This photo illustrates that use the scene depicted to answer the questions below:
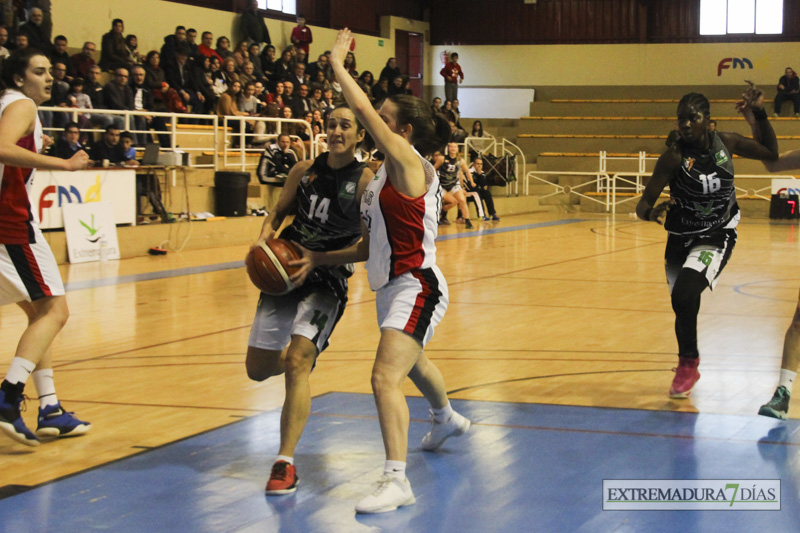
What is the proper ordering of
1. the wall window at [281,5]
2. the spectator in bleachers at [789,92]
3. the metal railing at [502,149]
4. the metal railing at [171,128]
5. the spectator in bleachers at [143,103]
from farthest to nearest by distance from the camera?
the spectator in bleachers at [789,92], the metal railing at [502,149], the wall window at [281,5], the spectator in bleachers at [143,103], the metal railing at [171,128]

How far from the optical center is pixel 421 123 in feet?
12.5

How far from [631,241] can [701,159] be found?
33.8 ft

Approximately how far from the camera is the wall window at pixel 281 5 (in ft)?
72.9

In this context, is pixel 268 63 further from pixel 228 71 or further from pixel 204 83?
pixel 204 83

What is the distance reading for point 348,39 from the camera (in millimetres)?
3568

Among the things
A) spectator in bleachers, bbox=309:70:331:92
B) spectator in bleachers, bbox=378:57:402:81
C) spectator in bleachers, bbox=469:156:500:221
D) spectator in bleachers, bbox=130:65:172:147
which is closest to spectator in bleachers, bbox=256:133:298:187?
spectator in bleachers, bbox=130:65:172:147

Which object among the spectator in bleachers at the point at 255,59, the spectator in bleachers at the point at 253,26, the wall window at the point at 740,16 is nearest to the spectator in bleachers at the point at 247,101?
the spectator in bleachers at the point at 255,59

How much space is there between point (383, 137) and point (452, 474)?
142 centimetres

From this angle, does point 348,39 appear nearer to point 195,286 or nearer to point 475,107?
point 195,286

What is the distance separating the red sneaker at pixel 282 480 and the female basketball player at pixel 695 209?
8.03 feet

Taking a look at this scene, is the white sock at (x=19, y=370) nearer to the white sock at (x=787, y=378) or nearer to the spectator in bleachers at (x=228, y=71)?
the white sock at (x=787, y=378)

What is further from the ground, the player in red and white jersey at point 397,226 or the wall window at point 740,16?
the wall window at point 740,16

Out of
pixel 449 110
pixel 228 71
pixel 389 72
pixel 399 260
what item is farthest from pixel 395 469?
pixel 449 110

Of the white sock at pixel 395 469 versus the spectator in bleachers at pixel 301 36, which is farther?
the spectator in bleachers at pixel 301 36
